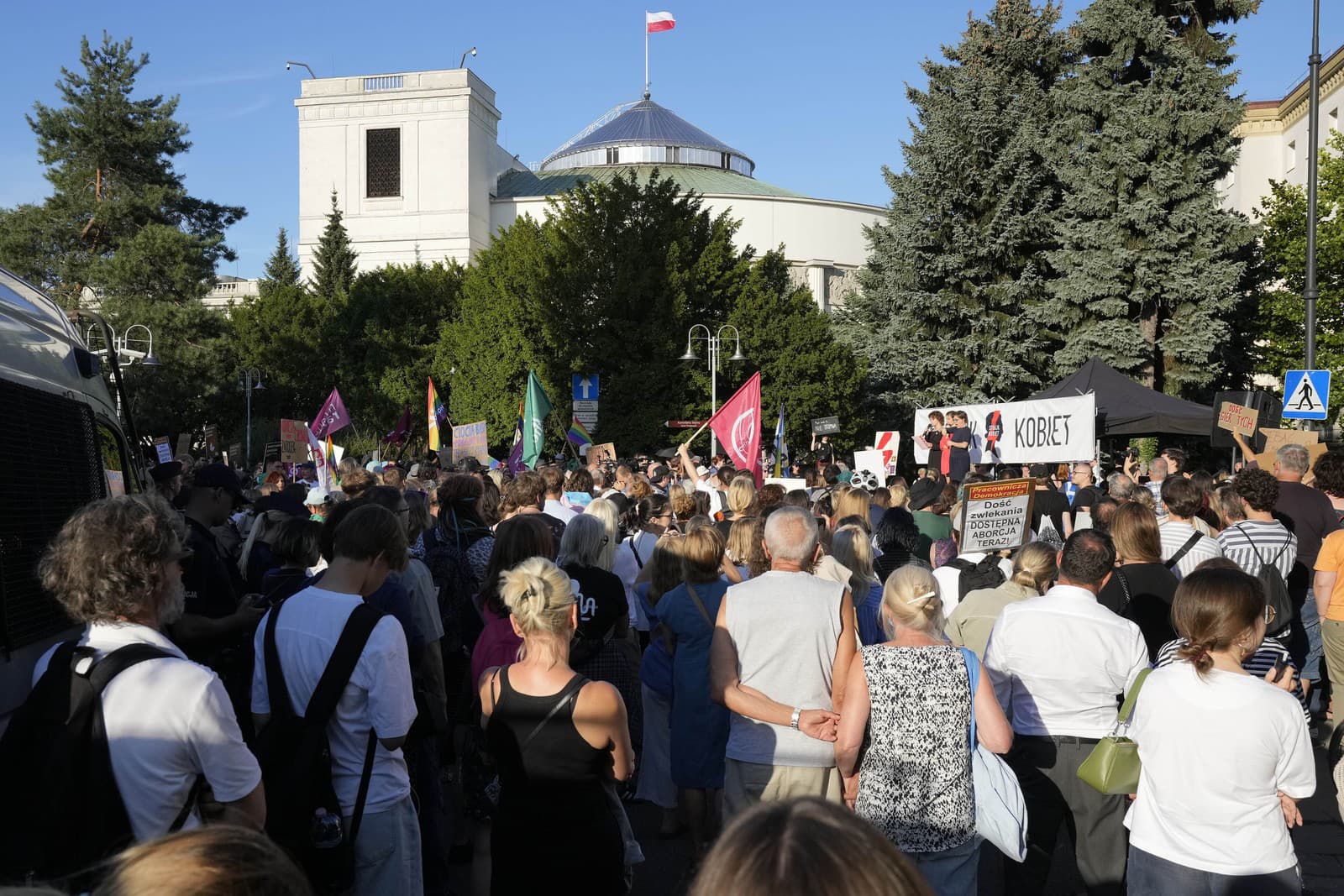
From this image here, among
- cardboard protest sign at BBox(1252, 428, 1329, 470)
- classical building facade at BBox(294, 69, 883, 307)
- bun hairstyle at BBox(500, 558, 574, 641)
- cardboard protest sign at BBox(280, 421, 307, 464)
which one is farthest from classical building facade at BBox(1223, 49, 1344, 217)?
bun hairstyle at BBox(500, 558, 574, 641)

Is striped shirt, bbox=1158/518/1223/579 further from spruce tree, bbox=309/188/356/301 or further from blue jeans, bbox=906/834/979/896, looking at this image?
spruce tree, bbox=309/188/356/301

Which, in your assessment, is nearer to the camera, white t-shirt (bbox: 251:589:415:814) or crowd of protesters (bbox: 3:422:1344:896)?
crowd of protesters (bbox: 3:422:1344:896)

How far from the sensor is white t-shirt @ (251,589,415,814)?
12.6 feet

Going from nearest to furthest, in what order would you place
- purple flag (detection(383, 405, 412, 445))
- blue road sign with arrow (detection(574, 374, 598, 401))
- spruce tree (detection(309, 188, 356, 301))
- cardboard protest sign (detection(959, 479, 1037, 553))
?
cardboard protest sign (detection(959, 479, 1037, 553)), blue road sign with arrow (detection(574, 374, 598, 401)), purple flag (detection(383, 405, 412, 445)), spruce tree (detection(309, 188, 356, 301))

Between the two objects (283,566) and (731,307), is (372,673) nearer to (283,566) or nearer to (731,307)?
(283,566)

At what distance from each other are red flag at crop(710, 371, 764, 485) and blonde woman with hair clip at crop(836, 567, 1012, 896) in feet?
31.3

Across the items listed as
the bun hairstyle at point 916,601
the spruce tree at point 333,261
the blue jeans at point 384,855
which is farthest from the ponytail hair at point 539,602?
the spruce tree at point 333,261

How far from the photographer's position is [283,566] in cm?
563

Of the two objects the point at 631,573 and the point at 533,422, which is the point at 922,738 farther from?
the point at 533,422

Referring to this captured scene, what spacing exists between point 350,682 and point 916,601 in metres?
1.99

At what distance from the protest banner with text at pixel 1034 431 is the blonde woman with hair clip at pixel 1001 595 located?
8.78m

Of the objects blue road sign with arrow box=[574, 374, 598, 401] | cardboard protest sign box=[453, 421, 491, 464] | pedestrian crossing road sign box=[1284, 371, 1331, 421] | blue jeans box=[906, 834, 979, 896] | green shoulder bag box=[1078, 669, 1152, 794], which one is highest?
blue road sign with arrow box=[574, 374, 598, 401]

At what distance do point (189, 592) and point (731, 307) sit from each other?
3816 centimetres

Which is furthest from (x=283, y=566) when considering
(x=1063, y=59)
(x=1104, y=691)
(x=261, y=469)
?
(x=1063, y=59)
